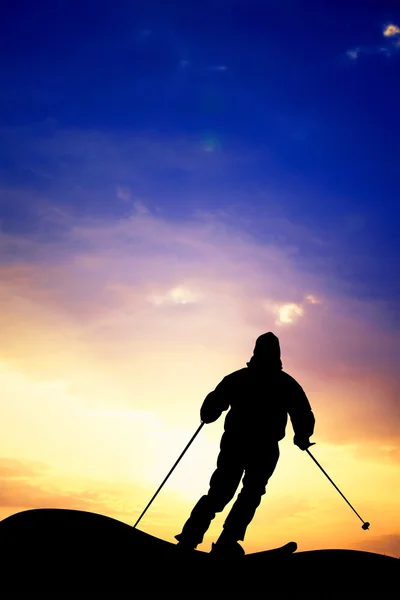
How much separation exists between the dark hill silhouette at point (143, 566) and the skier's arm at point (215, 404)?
1.96 metres

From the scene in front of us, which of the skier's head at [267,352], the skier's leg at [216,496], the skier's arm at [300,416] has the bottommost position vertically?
the skier's leg at [216,496]

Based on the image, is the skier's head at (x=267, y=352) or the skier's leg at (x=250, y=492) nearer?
the skier's leg at (x=250, y=492)

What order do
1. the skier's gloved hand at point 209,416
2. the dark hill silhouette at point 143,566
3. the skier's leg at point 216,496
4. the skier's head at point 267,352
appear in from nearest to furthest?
1. the dark hill silhouette at point 143,566
2. the skier's leg at point 216,496
3. the skier's head at point 267,352
4. the skier's gloved hand at point 209,416

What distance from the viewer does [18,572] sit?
7.05 m

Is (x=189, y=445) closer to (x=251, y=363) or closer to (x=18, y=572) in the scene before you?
(x=251, y=363)

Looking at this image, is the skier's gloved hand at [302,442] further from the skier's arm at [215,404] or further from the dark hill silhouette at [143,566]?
the dark hill silhouette at [143,566]

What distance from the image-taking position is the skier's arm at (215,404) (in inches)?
358

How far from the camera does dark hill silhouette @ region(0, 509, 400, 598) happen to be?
7090 mm

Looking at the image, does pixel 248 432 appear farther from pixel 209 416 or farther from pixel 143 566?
pixel 143 566

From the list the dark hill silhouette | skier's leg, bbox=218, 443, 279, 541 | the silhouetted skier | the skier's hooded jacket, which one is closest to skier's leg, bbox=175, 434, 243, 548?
the silhouetted skier

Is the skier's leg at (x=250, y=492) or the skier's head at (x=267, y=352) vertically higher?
the skier's head at (x=267, y=352)

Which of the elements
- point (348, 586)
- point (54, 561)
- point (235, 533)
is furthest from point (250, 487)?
point (54, 561)

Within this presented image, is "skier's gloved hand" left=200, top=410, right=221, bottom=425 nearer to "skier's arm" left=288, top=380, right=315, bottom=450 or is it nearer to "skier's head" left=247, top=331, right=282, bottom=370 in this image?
"skier's head" left=247, top=331, right=282, bottom=370

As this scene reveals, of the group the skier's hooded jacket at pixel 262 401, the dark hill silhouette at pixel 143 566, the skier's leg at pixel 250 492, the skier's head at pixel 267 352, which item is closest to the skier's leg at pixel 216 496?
the skier's leg at pixel 250 492
